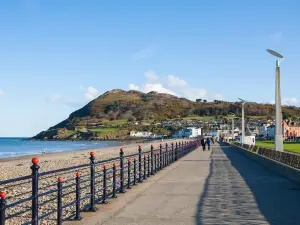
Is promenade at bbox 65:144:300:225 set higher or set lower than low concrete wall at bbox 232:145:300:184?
lower

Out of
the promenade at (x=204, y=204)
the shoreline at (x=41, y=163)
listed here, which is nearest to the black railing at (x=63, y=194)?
the promenade at (x=204, y=204)

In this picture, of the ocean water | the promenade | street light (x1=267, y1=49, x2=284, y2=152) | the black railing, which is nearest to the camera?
the black railing

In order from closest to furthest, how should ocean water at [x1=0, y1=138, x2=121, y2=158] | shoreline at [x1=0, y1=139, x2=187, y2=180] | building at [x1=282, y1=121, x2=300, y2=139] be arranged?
shoreline at [x1=0, y1=139, x2=187, y2=180] → ocean water at [x1=0, y1=138, x2=121, y2=158] → building at [x1=282, y1=121, x2=300, y2=139]

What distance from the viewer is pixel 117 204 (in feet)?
39.0

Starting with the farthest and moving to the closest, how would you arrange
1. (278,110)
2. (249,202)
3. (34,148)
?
1. (34,148)
2. (278,110)
3. (249,202)

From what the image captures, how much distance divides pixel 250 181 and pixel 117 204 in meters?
7.13

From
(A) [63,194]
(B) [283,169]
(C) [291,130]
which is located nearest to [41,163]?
(B) [283,169]

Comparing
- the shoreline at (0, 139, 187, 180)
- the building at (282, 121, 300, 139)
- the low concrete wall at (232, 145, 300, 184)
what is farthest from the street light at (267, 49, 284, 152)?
the building at (282, 121, 300, 139)

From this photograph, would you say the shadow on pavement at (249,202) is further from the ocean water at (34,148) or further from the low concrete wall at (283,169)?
the ocean water at (34,148)

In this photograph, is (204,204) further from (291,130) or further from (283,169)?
(291,130)

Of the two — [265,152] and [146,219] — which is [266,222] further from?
[265,152]

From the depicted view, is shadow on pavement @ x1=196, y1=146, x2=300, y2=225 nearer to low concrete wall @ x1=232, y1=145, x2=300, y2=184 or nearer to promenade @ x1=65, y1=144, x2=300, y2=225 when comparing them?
promenade @ x1=65, y1=144, x2=300, y2=225

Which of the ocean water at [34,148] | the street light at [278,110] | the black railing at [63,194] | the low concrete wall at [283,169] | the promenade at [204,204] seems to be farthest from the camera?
the ocean water at [34,148]

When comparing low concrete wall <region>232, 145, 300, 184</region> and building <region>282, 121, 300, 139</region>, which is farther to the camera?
building <region>282, 121, 300, 139</region>
